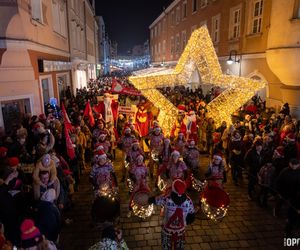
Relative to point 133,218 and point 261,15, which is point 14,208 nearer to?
point 133,218

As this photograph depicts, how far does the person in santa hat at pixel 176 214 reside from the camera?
4188 mm

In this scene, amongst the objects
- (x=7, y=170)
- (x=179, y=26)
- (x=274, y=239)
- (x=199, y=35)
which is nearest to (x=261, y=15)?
(x=199, y=35)

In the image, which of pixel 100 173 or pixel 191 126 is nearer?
pixel 100 173

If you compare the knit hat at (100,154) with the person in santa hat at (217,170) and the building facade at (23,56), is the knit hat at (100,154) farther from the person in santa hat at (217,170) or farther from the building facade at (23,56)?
the building facade at (23,56)

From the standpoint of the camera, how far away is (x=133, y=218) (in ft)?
20.8

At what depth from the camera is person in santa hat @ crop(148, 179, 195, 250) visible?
4188 millimetres

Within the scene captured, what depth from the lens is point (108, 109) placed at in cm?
1165

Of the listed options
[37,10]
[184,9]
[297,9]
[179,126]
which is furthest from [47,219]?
[184,9]

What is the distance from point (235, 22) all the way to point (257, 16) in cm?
284

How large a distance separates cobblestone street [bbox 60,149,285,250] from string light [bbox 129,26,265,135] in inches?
179

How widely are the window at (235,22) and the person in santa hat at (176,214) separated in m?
16.2

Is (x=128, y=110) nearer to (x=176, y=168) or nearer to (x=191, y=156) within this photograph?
(x=191, y=156)

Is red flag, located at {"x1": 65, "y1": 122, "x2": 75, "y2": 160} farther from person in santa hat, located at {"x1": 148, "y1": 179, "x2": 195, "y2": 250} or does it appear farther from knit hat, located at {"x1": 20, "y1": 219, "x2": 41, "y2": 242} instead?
knit hat, located at {"x1": 20, "y1": 219, "x2": 41, "y2": 242}
